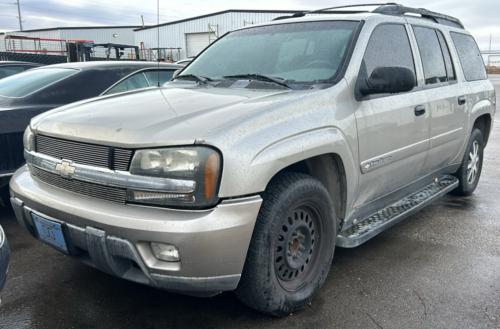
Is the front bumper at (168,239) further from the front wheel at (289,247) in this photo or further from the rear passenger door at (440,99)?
the rear passenger door at (440,99)

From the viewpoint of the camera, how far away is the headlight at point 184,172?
2.06 metres

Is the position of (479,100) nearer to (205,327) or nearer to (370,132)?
(370,132)

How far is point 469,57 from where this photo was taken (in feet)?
15.2

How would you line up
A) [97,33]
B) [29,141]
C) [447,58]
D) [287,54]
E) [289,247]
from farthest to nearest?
[97,33] < [447,58] < [287,54] < [29,141] < [289,247]

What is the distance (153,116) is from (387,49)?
1.94 metres

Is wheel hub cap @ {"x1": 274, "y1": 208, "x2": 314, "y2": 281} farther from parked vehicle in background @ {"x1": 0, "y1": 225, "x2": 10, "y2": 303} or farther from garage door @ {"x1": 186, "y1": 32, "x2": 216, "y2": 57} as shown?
garage door @ {"x1": 186, "y1": 32, "x2": 216, "y2": 57}

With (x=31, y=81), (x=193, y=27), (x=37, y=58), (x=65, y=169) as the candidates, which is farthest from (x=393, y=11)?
(x=193, y=27)

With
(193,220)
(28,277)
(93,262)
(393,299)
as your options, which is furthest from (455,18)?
(28,277)

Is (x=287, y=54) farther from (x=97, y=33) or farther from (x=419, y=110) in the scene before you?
(x=97, y=33)

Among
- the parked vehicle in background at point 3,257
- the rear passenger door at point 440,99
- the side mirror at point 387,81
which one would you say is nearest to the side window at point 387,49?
the side mirror at point 387,81

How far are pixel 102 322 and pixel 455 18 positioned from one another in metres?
4.60

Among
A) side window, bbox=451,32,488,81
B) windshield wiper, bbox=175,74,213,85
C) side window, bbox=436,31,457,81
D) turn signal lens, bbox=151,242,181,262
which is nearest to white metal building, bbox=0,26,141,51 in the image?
side window, bbox=451,32,488,81

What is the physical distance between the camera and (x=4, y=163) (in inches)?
149

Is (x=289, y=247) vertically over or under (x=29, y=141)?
under
